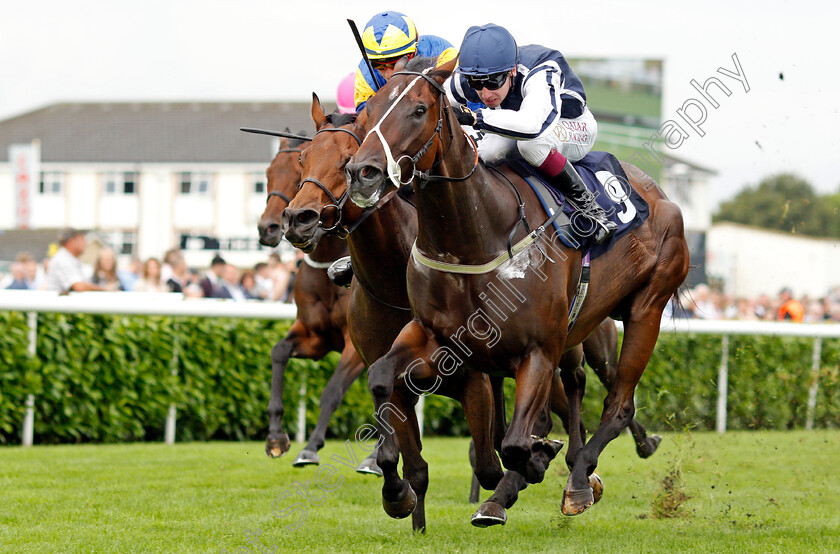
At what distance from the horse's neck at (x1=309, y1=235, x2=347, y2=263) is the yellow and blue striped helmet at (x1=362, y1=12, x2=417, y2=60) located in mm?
1633

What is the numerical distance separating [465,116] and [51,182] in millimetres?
45612

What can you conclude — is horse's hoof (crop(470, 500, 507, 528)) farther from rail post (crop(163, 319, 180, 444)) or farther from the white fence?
rail post (crop(163, 319, 180, 444))

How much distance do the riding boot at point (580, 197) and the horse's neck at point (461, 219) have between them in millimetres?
555

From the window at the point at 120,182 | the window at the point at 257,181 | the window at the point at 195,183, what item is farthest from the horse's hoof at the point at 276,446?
the window at the point at 120,182

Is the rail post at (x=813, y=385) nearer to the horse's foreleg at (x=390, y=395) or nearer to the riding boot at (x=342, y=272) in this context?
the riding boot at (x=342, y=272)

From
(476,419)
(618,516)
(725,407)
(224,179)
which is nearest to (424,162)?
(476,419)

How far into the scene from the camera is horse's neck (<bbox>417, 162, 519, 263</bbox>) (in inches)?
151

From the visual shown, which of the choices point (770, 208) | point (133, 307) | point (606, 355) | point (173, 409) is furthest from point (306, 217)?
point (770, 208)

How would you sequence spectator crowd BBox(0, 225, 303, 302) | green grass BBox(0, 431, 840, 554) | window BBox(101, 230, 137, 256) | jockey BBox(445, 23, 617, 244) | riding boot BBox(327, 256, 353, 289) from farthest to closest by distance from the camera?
1. window BBox(101, 230, 137, 256)
2. spectator crowd BBox(0, 225, 303, 302)
3. riding boot BBox(327, 256, 353, 289)
4. green grass BBox(0, 431, 840, 554)
5. jockey BBox(445, 23, 617, 244)

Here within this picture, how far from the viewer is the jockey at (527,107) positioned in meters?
3.97

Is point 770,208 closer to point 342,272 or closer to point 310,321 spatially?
point 310,321

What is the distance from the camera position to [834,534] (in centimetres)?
498

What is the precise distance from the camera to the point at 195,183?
45.0 meters

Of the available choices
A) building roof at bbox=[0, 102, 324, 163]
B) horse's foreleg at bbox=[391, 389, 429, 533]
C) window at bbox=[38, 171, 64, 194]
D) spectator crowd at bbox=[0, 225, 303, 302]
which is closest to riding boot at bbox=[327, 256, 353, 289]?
horse's foreleg at bbox=[391, 389, 429, 533]
